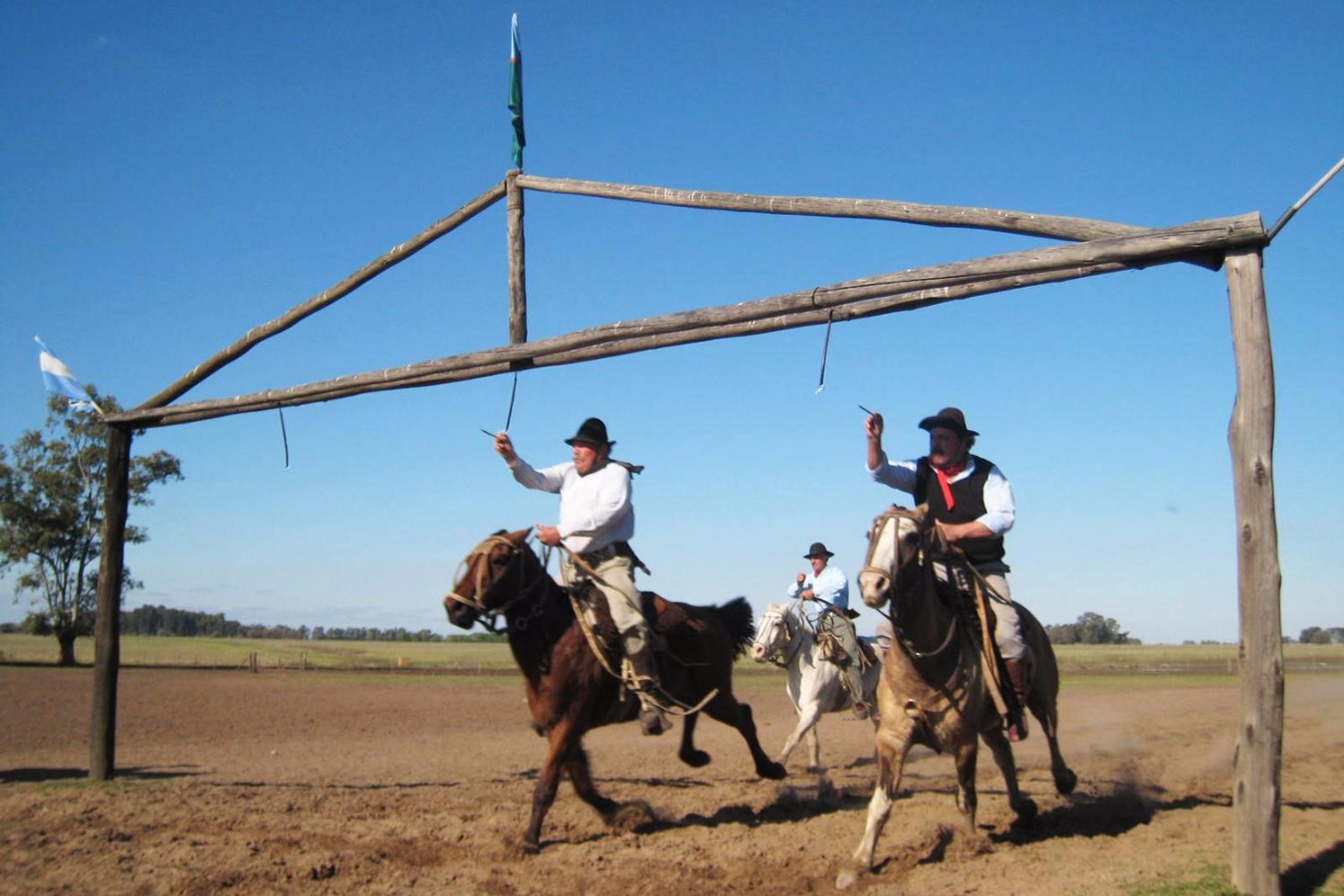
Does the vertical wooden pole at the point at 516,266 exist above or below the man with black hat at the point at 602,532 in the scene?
above

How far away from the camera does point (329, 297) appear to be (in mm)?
10789

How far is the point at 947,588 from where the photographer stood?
761 centimetres

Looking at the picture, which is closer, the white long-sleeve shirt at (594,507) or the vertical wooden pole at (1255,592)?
the vertical wooden pole at (1255,592)

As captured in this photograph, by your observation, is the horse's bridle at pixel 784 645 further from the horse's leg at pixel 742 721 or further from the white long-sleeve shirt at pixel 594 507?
the white long-sleeve shirt at pixel 594 507

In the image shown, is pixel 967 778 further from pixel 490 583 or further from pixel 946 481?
pixel 490 583

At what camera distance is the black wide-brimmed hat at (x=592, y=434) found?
9.45 m

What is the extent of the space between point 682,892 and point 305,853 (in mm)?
2920

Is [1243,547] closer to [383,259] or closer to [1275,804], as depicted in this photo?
[1275,804]

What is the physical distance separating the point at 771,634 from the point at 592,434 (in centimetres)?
423

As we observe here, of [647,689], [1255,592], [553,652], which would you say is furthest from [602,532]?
[1255,592]

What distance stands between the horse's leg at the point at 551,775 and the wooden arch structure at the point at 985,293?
3.12 m

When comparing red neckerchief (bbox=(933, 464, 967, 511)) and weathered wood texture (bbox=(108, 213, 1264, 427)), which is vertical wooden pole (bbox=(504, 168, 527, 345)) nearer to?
weathered wood texture (bbox=(108, 213, 1264, 427))

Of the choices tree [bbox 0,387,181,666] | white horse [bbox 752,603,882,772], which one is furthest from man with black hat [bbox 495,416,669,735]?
tree [bbox 0,387,181,666]

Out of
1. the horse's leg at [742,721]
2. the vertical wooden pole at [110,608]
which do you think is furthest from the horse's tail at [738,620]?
the vertical wooden pole at [110,608]
